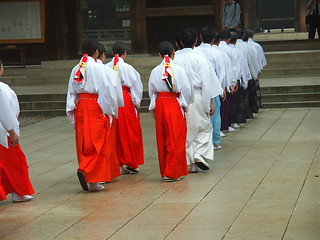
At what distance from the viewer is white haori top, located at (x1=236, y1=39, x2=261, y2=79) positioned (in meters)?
14.2

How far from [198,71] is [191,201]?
7.54 ft

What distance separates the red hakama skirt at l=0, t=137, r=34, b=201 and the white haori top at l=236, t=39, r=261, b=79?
6.86 meters

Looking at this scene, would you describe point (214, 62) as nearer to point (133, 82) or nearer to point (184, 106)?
point (133, 82)

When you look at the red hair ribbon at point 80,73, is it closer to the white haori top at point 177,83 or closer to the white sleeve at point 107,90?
the white sleeve at point 107,90

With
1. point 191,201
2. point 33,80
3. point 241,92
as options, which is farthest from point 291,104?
point 191,201

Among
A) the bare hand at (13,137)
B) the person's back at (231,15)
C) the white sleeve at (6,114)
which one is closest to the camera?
the white sleeve at (6,114)

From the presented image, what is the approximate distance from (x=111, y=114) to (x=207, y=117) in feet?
5.24

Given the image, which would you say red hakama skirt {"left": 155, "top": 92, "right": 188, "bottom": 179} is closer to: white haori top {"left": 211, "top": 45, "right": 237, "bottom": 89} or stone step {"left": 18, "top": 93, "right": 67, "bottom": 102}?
white haori top {"left": 211, "top": 45, "right": 237, "bottom": 89}

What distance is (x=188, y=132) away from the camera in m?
9.62

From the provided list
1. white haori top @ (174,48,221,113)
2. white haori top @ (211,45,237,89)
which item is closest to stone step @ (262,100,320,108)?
white haori top @ (211,45,237,89)

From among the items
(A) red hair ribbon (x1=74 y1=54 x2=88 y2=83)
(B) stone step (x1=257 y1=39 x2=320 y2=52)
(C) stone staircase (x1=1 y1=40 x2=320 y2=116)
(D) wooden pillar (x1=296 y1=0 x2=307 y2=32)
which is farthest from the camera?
(D) wooden pillar (x1=296 y1=0 x2=307 y2=32)

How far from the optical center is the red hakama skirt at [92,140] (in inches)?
333

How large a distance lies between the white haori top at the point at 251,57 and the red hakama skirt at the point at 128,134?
4850 millimetres

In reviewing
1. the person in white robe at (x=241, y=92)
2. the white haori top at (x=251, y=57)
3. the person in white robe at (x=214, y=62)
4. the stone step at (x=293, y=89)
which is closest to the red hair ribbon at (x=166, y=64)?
the person in white robe at (x=214, y=62)
